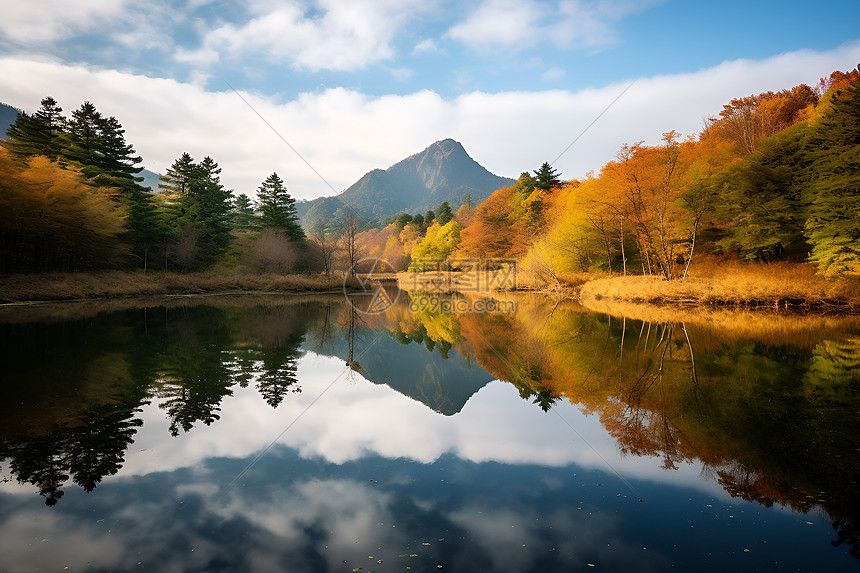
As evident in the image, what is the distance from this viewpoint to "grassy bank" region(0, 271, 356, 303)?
26.2 m

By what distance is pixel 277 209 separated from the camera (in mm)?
54812

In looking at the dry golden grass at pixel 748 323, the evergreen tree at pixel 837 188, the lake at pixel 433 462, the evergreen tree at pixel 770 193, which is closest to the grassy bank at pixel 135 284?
the lake at pixel 433 462

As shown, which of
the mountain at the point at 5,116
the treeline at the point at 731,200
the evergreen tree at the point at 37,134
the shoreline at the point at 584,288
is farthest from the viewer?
the mountain at the point at 5,116

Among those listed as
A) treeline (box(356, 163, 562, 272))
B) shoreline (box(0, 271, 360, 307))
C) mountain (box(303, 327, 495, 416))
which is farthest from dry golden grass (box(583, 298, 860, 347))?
shoreline (box(0, 271, 360, 307))

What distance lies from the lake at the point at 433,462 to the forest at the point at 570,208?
18906mm

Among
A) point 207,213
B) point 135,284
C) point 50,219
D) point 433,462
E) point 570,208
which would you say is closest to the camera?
point 433,462

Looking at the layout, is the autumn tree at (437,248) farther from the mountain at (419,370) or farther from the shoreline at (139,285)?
the mountain at (419,370)

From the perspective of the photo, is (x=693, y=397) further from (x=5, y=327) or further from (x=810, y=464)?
(x=5, y=327)

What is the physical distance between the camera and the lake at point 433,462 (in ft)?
10.5

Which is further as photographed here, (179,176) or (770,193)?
(179,176)

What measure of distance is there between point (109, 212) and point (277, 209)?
22.2 m

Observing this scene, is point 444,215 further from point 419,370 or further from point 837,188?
point 419,370

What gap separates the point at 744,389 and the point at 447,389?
496 cm

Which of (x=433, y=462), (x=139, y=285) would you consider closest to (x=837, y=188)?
(x=433, y=462)
